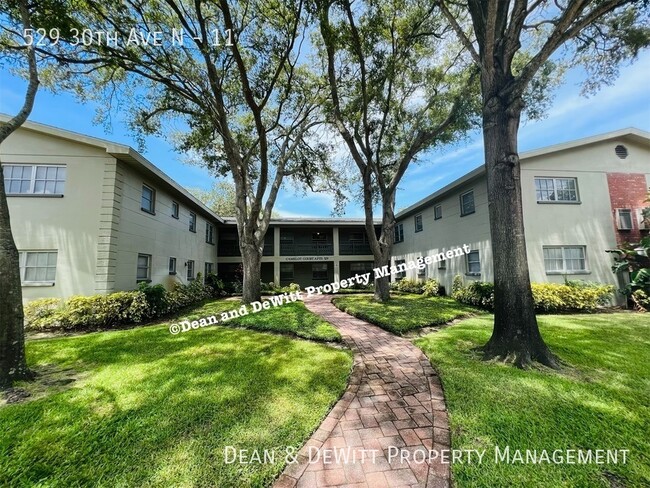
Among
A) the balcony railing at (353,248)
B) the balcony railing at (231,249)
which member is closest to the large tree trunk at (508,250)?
the balcony railing at (353,248)

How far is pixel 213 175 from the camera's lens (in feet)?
44.1

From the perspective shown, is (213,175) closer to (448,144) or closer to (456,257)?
(448,144)

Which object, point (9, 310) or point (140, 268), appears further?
point (140, 268)

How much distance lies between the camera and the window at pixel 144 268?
9.78 metres

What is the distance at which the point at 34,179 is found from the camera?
8.16 m

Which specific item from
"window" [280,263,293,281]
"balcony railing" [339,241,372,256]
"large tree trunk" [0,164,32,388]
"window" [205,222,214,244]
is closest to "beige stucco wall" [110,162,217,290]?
"window" [205,222,214,244]

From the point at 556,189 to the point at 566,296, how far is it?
407cm

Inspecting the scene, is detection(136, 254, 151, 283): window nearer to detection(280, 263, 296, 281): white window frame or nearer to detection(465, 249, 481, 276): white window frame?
detection(280, 263, 296, 281): white window frame

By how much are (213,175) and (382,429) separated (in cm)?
1342

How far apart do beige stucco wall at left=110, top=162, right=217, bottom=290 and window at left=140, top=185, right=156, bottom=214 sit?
172mm

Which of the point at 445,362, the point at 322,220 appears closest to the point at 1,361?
the point at 445,362

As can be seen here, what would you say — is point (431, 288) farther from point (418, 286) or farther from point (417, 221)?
point (417, 221)

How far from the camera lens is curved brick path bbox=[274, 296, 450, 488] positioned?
2197 mm

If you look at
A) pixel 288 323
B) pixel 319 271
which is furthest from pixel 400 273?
pixel 288 323
